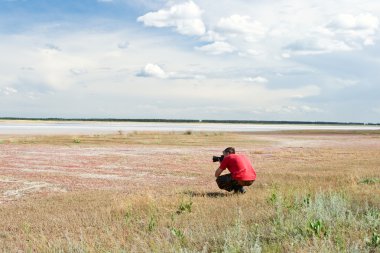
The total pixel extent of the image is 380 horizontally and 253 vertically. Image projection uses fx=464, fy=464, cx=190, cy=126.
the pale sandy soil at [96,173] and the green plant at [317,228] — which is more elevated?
the green plant at [317,228]

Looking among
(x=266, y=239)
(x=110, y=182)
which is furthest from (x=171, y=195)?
(x=266, y=239)

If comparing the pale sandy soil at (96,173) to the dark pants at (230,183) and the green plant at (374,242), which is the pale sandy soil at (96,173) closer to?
the dark pants at (230,183)

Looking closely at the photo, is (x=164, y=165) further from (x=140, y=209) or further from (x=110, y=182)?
(x=140, y=209)

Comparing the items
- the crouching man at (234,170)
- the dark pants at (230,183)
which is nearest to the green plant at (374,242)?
the crouching man at (234,170)

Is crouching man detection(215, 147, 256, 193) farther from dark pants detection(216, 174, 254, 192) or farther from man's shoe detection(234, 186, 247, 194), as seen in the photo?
man's shoe detection(234, 186, 247, 194)

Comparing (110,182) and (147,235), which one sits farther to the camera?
(110,182)

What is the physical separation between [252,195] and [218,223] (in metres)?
4.50

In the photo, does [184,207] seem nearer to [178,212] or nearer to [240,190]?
[178,212]

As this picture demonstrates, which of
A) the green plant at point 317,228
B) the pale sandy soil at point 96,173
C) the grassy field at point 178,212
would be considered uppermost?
the green plant at point 317,228

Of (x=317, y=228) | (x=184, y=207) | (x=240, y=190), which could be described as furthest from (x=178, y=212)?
(x=317, y=228)

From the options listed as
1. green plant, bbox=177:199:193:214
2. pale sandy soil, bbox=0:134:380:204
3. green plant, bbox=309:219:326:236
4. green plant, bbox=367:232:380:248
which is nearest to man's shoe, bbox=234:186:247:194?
pale sandy soil, bbox=0:134:380:204

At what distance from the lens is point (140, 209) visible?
1309 cm

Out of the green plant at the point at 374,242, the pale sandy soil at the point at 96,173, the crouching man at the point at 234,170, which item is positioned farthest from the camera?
the pale sandy soil at the point at 96,173

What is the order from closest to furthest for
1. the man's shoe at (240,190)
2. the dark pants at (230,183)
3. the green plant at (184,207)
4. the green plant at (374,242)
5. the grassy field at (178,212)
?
the green plant at (374,242) < the grassy field at (178,212) < the green plant at (184,207) < the dark pants at (230,183) < the man's shoe at (240,190)
